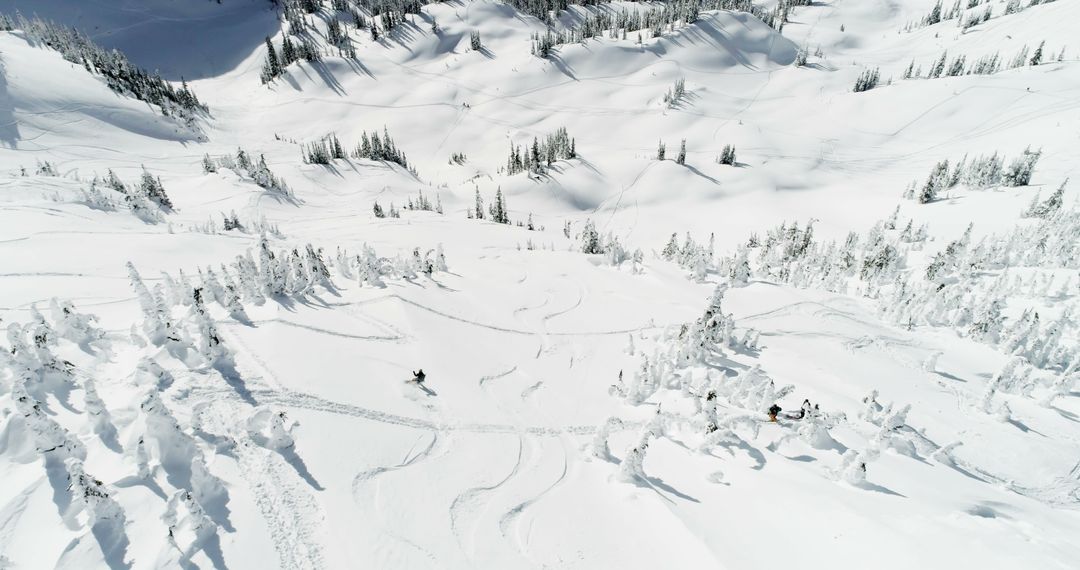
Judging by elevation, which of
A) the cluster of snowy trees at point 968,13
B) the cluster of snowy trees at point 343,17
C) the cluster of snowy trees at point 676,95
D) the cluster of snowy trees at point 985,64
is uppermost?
the cluster of snowy trees at point 968,13

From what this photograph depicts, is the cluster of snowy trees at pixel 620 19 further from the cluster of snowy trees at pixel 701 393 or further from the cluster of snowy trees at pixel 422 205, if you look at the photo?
the cluster of snowy trees at pixel 701 393

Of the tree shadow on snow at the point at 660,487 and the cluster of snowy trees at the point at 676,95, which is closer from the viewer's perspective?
the tree shadow on snow at the point at 660,487

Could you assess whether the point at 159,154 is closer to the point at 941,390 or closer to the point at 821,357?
the point at 821,357

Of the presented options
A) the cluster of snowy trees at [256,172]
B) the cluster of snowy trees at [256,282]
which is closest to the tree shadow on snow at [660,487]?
the cluster of snowy trees at [256,282]

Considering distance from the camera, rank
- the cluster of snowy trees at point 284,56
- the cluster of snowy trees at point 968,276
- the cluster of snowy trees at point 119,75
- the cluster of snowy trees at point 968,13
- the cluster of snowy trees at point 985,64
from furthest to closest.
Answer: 1. the cluster of snowy trees at point 968,13
2. the cluster of snowy trees at point 284,56
3. the cluster of snowy trees at point 985,64
4. the cluster of snowy trees at point 119,75
5. the cluster of snowy trees at point 968,276

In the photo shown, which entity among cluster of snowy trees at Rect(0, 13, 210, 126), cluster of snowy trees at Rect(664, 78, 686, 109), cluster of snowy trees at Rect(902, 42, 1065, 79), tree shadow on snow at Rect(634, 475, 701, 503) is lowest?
tree shadow on snow at Rect(634, 475, 701, 503)

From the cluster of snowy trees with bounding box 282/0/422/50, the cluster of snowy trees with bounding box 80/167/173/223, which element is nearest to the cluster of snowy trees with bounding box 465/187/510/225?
the cluster of snowy trees with bounding box 80/167/173/223

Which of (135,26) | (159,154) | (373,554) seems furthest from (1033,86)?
(135,26)

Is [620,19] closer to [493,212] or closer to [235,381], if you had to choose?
[493,212]

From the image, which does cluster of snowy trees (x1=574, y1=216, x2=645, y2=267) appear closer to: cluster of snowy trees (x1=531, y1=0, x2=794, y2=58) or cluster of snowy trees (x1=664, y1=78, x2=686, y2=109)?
cluster of snowy trees (x1=664, y1=78, x2=686, y2=109)
